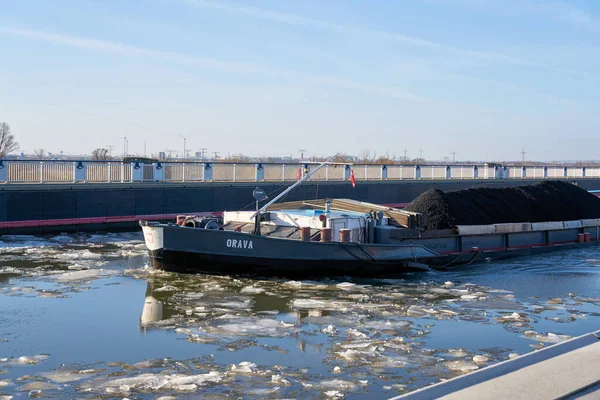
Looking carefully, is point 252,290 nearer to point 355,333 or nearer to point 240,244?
point 240,244

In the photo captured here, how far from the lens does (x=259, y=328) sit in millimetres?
12281

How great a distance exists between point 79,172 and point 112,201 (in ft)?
7.05

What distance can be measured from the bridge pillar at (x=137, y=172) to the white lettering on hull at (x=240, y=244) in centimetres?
1587

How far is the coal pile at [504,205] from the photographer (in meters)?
20.8

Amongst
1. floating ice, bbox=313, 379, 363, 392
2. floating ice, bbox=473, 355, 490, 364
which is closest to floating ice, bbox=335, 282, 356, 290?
floating ice, bbox=473, 355, 490, 364

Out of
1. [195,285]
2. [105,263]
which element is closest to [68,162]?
[105,263]

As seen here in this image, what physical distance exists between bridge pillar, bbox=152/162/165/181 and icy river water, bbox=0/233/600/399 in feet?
40.1

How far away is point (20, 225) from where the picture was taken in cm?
2528

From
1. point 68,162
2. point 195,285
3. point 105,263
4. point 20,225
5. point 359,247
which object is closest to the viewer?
point 195,285

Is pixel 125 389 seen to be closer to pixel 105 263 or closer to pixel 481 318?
pixel 481 318

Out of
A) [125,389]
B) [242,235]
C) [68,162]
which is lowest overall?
[125,389]

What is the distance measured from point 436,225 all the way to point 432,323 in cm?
769

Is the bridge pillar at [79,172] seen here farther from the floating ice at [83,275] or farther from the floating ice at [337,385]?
the floating ice at [337,385]

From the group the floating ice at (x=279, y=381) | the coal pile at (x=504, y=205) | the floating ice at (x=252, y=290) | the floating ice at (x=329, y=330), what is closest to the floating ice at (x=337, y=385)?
the floating ice at (x=279, y=381)
